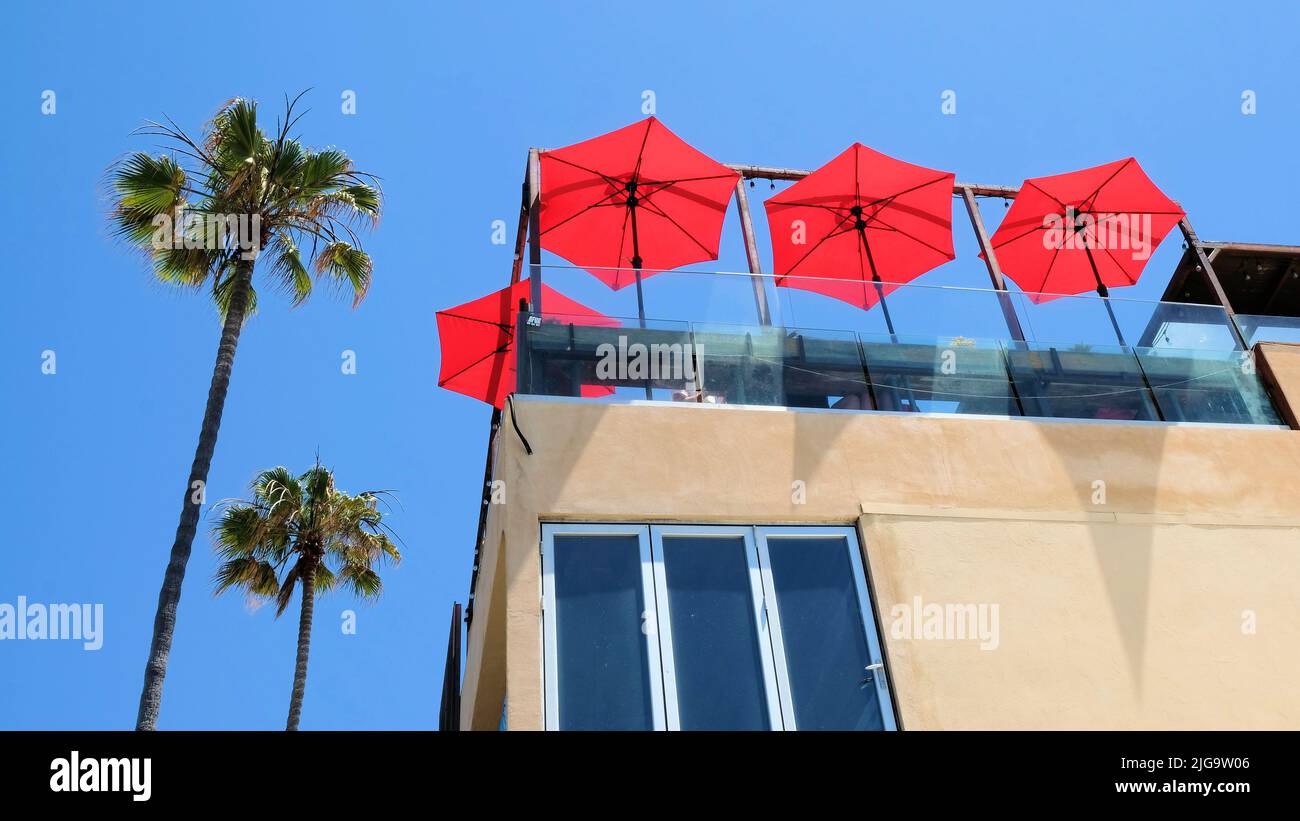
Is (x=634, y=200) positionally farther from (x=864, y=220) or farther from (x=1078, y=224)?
(x=1078, y=224)

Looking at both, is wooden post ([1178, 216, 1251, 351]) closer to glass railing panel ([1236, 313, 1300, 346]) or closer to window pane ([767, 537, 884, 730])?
glass railing panel ([1236, 313, 1300, 346])

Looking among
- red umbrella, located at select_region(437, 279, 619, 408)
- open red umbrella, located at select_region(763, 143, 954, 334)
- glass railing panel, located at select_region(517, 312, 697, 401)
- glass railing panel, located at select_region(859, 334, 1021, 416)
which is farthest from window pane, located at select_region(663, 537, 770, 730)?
red umbrella, located at select_region(437, 279, 619, 408)

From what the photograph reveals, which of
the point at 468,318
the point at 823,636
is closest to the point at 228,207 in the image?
the point at 468,318

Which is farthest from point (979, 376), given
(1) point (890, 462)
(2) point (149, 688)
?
(2) point (149, 688)

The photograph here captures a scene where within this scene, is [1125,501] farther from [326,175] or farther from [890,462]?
A: [326,175]

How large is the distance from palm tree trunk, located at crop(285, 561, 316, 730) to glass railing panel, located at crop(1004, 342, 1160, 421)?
14027 millimetres

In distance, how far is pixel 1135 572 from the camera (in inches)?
360

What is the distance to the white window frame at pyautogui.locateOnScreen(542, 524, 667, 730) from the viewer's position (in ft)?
25.2

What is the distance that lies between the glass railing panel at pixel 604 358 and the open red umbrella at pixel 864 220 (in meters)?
5.65

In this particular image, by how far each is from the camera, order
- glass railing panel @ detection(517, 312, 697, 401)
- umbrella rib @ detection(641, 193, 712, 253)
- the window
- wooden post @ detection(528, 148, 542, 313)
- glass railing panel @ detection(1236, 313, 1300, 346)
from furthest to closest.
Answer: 1. umbrella rib @ detection(641, 193, 712, 253)
2. glass railing panel @ detection(1236, 313, 1300, 346)
3. wooden post @ detection(528, 148, 542, 313)
4. glass railing panel @ detection(517, 312, 697, 401)
5. the window

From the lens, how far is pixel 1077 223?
50.7 ft

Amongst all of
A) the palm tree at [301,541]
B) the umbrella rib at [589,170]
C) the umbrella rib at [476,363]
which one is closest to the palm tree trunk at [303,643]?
the palm tree at [301,541]
